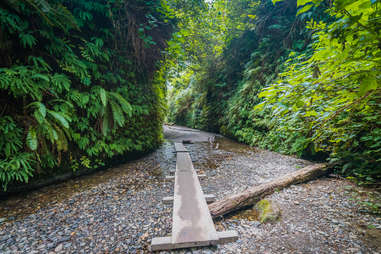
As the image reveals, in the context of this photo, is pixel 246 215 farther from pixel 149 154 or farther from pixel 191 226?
pixel 149 154

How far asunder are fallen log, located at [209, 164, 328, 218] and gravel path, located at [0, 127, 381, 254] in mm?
103

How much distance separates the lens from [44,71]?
2.61 metres

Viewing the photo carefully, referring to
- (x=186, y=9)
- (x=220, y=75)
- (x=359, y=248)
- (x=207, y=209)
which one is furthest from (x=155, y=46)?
(x=220, y=75)

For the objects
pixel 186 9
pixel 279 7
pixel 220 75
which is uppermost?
pixel 279 7

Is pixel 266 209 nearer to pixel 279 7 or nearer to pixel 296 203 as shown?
pixel 296 203

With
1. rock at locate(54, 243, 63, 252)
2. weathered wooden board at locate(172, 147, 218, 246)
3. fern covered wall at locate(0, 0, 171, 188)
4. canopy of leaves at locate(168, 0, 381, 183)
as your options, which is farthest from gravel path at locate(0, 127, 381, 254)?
canopy of leaves at locate(168, 0, 381, 183)

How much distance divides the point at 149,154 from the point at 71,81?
2.82 m

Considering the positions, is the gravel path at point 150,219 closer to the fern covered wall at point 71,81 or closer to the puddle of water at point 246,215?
the puddle of water at point 246,215

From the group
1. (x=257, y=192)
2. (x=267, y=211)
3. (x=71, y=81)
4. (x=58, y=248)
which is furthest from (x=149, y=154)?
(x=267, y=211)

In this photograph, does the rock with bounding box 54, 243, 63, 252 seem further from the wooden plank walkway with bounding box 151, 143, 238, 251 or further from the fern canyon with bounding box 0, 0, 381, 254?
the wooden plank walkway with bounding box 151, 143, 238, 251

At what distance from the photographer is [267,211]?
1.97 metres

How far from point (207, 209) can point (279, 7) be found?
31.3ft

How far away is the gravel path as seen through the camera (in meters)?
1.52

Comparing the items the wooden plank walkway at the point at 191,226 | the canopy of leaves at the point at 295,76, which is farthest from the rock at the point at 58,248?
the canopy of leaves at the point at 295,76
